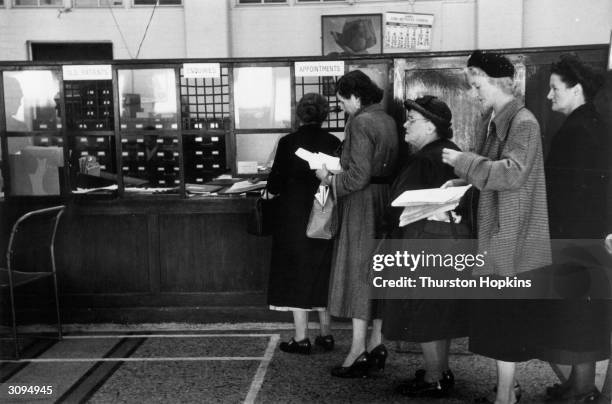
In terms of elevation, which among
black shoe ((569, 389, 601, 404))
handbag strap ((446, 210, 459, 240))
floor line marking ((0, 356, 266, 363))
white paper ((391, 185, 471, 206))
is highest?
white paper ((391, 185, 471, 206))

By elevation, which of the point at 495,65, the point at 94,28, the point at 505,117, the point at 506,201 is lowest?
the point at 506,201

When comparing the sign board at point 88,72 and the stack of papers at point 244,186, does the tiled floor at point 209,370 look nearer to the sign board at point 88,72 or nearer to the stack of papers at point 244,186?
the stack of papers at point 244,186

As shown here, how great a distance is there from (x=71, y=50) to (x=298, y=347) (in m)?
6.69

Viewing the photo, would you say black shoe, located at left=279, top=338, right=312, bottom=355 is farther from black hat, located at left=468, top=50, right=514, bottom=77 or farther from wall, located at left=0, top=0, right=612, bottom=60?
wall, located at left=0, top=0, right=612, bottom=60

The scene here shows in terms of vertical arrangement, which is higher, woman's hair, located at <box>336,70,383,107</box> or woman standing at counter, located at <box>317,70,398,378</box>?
woman's hair, located at <box>336,70,383,107</box>

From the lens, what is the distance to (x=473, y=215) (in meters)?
3.45

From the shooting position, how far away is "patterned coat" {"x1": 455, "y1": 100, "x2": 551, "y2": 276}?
3000mm

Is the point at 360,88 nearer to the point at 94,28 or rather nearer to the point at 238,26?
the point at 238,26

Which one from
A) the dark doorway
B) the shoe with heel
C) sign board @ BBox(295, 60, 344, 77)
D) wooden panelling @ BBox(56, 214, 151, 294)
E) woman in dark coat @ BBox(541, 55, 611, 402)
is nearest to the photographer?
woman in dark coat @ BBox(541, 55, 611, 402)

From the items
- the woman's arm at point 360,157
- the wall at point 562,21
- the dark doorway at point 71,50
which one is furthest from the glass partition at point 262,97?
the wall at point 562,21

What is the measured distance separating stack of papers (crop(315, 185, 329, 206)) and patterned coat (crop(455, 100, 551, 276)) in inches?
38.3

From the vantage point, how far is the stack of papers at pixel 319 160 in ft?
12.7

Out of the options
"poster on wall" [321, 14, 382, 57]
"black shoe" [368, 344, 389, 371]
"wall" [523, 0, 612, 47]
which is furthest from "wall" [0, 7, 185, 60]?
"black shoe" [368, 344, 389, 371]

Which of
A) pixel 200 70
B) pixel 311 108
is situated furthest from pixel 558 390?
pixel 200 70
